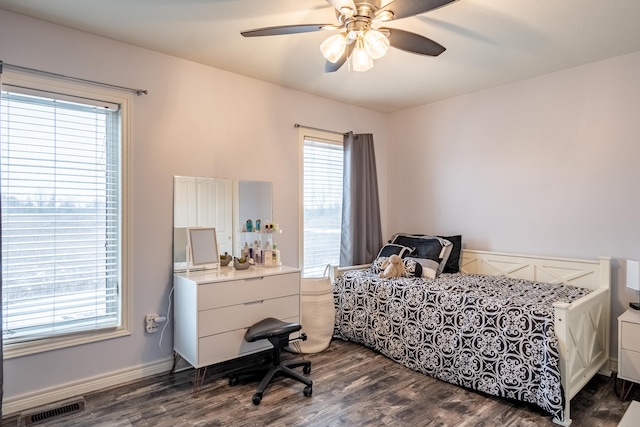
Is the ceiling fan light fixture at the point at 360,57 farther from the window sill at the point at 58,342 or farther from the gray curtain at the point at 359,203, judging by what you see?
the window sill at the point at 58,342

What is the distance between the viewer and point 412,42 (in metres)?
2.02

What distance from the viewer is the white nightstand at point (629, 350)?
2.38 m

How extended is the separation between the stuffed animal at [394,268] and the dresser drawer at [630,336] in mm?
1572

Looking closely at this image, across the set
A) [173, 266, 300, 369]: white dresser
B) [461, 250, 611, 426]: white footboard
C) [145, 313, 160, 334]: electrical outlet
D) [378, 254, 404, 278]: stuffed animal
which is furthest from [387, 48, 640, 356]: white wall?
[145, 313, 160, 334]: electrical outlet

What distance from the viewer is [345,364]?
303 cm

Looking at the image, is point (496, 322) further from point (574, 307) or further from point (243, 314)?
point (243, 314)

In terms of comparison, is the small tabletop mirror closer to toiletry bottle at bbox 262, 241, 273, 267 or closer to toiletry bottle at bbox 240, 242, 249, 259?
toiletry bottle at bbox 240, 242, 249, 259

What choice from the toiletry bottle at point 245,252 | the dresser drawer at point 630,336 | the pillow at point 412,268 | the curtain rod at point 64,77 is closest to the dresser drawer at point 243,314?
the toiletry bottle at point 245,252

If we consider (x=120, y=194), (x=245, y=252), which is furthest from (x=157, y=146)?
(x=245, y=252)

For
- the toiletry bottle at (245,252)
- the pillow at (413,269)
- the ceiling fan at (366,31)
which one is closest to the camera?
the ceiling fan at (366,31)

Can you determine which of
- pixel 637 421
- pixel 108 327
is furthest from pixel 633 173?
pixel 108 327

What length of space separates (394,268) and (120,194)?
7.61 ft

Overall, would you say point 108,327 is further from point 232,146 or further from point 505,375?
point 505,375

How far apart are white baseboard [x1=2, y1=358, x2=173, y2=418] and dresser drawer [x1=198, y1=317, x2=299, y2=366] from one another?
0.56 m
